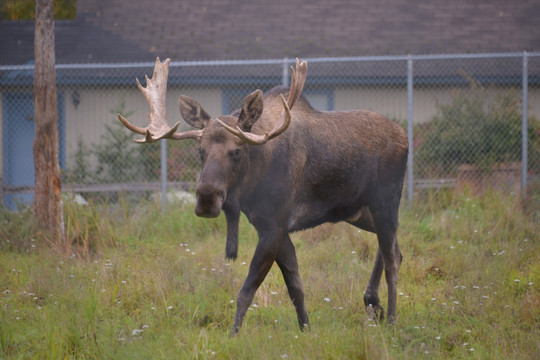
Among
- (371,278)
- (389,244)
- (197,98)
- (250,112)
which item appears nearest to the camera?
(250,112)

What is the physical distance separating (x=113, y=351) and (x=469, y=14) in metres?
13.5

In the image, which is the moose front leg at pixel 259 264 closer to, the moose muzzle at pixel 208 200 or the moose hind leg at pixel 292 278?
the moose hind leg at pixel 292 278

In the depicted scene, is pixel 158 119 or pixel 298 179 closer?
pixel 298 179

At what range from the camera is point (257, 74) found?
13.4 m

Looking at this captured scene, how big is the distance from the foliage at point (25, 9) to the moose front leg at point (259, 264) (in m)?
11.8

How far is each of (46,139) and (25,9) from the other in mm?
9847

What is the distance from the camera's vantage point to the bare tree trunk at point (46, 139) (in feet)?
26.0

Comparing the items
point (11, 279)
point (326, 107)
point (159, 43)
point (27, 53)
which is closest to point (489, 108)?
point (326, 107)

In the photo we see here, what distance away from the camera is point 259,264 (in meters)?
4.55

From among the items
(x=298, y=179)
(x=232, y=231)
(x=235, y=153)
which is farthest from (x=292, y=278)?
(x=235, y=153)

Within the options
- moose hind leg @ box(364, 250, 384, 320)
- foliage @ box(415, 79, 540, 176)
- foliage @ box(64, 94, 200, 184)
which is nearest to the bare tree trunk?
foliage @ box(64, 94, 200, 184)

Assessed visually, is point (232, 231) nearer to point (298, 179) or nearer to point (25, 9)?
point (298, 179)

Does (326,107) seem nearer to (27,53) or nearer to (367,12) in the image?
(367,12)

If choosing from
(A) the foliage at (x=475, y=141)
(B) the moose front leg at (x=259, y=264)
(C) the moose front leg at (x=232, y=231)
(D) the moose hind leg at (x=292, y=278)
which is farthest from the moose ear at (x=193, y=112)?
(A) the foliage at (x=475, y=141)
